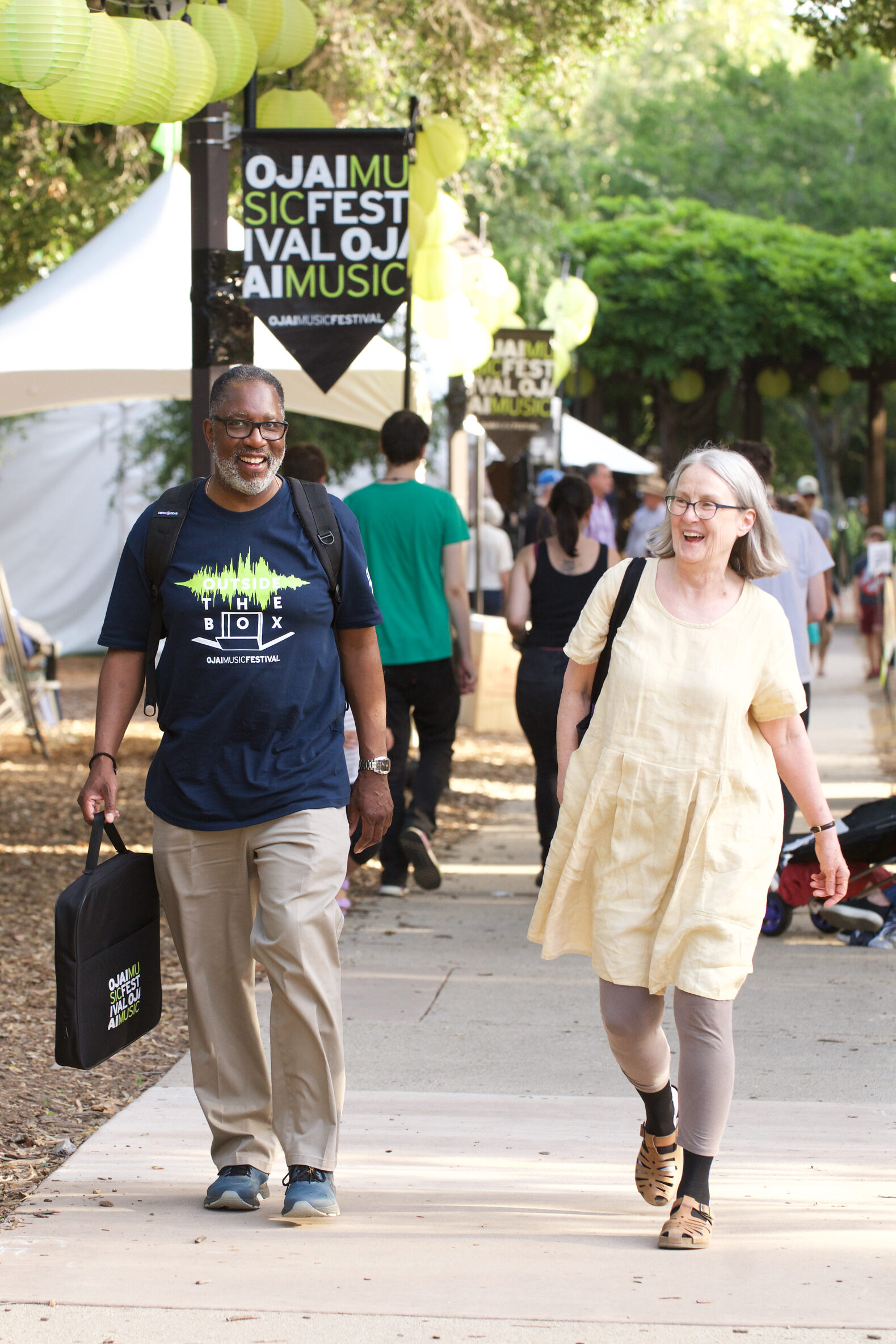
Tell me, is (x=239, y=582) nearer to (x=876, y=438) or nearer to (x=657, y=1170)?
(x=657, y=1170)

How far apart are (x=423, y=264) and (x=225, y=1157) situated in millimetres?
6452

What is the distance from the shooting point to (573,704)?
3.74 metres

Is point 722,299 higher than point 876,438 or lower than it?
higher

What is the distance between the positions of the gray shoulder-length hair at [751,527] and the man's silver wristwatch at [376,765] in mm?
822

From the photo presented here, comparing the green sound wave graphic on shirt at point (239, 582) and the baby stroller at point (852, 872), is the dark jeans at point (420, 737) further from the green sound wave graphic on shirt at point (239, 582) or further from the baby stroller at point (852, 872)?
the green sound wave graphic on shirt at point (239, 582)

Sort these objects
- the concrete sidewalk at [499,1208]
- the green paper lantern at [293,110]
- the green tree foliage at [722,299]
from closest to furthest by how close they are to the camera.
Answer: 1. the concrete sidewalk at [499,1208]
2. the green paper lantern at [293,110]
3. the green tree foliage at [722,299]

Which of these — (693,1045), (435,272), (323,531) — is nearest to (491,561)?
(435,272)

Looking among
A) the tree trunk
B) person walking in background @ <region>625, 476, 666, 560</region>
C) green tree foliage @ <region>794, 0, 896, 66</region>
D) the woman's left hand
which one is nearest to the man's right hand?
the woman's left hand

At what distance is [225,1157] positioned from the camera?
3725 millimetres

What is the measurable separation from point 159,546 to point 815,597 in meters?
3.79

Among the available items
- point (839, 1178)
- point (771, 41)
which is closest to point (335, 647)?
point (839, 1178)

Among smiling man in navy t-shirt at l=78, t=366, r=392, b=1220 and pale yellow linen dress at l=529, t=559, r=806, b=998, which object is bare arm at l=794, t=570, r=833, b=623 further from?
smiling man in navy t-shirt at l=78, t=366, r=392, b=1220

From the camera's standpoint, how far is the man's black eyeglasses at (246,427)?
11.7ft

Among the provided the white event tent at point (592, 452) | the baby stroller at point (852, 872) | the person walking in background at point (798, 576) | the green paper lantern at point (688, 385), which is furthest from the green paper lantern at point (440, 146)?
the green paper lantern at point (688, 385)
